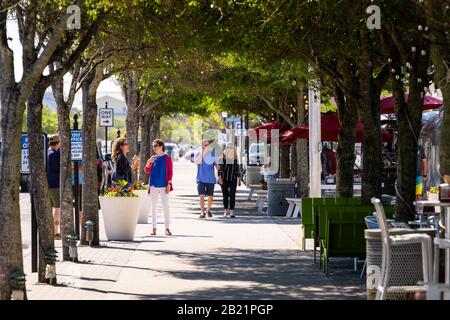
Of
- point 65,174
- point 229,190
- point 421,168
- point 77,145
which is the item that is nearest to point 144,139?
point 421,168

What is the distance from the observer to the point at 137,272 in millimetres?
15328

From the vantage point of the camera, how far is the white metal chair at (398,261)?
10.8m

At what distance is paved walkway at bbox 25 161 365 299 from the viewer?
12992mm

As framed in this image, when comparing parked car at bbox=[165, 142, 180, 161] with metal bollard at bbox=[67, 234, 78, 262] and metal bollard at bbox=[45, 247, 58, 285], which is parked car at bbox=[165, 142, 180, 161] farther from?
metal bollard at bbox=[45, 247, 58, 285]

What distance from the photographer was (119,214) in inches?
798

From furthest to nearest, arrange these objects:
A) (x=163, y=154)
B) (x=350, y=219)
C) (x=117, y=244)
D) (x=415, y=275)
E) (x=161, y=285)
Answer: (x=163, y=154) < (x=117, y=244) < (x=350, y=219) < (x=161, y=285) < (x=415, y=275)

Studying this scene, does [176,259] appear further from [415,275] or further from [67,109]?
[415,275]

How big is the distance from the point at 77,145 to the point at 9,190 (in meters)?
7.71

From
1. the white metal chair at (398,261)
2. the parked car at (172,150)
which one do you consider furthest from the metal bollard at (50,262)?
the parked car at (172,150)

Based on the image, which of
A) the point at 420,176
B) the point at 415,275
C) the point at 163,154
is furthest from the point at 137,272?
the point at 420,176

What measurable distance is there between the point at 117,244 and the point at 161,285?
20.5ft

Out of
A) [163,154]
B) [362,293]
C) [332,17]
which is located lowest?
[362,293]

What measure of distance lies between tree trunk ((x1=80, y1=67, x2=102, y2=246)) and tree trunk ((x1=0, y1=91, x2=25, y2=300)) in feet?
25.0

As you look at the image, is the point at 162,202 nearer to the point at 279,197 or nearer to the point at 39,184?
the point at 279,197
